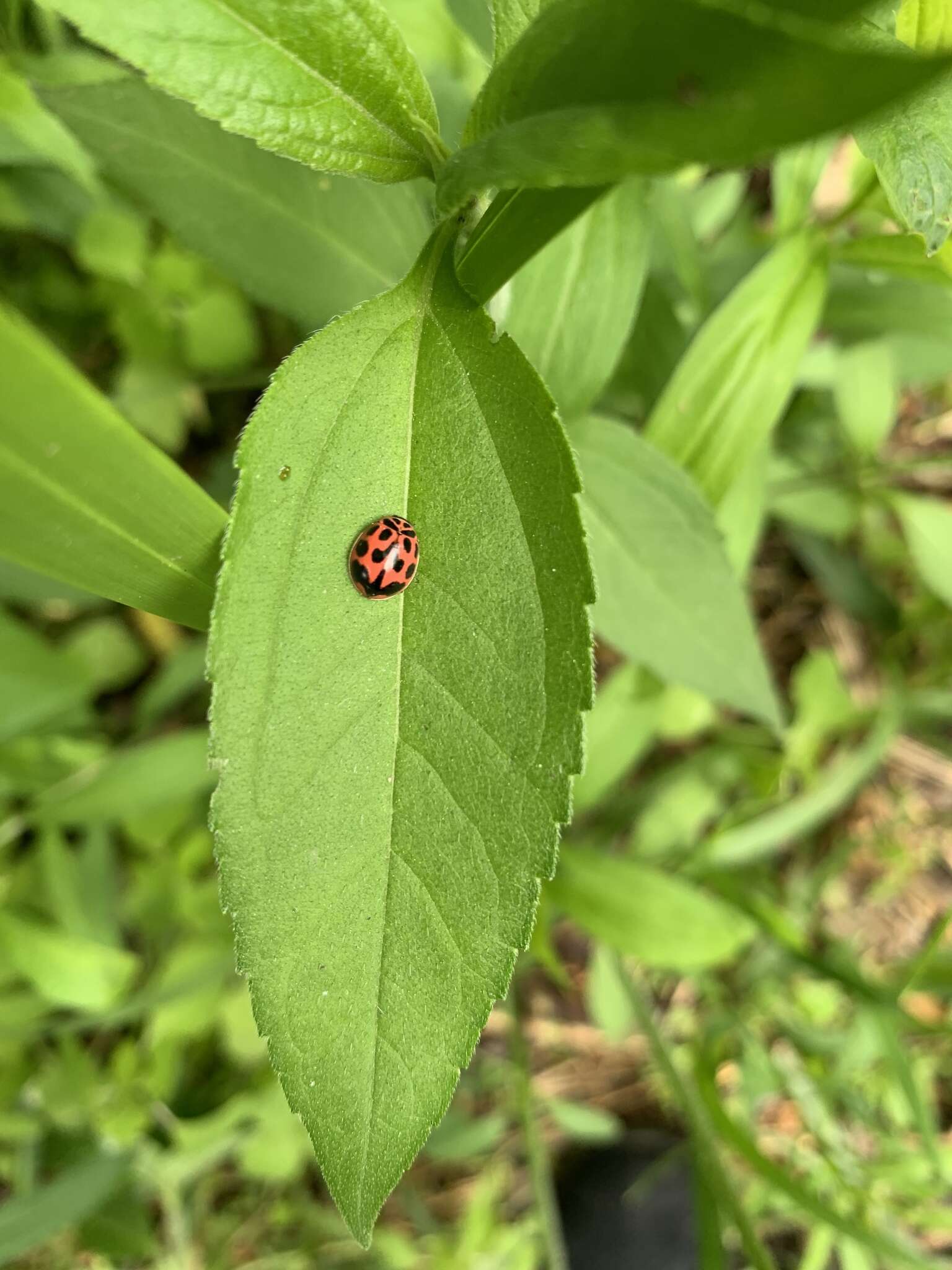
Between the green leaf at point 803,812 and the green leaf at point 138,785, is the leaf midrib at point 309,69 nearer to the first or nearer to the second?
the green leaf at point 138,785

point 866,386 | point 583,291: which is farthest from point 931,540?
point 583,291

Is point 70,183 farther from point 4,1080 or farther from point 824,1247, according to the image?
point 824,1247

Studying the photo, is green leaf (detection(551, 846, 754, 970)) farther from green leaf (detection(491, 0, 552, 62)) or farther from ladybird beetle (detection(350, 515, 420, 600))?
green leaf (detection(491, 0, 552, 62))

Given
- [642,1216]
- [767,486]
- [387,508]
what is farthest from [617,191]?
[642,1216]

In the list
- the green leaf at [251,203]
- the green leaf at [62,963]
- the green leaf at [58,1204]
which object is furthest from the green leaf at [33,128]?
the green leaf at [58,1204]

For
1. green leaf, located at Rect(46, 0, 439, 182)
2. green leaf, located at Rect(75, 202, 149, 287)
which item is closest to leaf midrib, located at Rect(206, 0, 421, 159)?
green leaf, located at Rect(46, 0, 439, 182)
